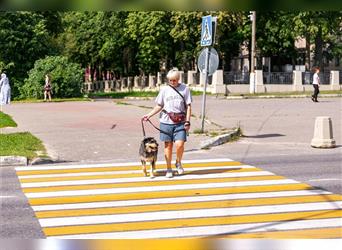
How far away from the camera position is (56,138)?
1794 cm

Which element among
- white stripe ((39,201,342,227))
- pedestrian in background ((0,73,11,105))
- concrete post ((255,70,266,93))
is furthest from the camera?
concrete post ((255,70,266,93))

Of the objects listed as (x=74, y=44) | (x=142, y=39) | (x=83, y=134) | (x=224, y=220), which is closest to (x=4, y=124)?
(x=83, y=134)

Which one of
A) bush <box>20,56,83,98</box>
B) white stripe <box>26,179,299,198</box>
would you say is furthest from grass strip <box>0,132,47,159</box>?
bush <box>20,56,83,98</box>

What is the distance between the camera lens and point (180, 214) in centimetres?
814

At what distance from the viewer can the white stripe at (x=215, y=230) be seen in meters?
6.91

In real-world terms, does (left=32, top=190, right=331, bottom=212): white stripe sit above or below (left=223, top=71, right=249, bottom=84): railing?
below

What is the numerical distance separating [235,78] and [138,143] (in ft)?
118

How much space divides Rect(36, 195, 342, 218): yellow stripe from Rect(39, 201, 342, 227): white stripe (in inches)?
8.1

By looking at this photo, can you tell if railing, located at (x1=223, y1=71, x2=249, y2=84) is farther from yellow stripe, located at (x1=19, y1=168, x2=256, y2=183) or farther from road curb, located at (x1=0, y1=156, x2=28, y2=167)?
yellow stripe, located at (x1=19, y1=168, x2=256, y2=183)

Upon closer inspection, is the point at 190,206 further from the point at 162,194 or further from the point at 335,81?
the point at 335,81

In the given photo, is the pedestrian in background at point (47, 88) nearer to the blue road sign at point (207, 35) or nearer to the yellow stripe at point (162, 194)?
the blue road sign at point (207, 35)

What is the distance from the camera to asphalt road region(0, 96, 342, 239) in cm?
1017

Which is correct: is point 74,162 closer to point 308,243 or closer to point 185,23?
point 308,243

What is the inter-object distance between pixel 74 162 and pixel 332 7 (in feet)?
42.7
